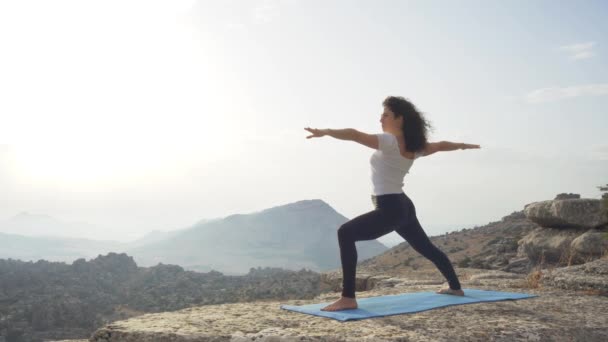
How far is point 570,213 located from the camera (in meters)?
19.5

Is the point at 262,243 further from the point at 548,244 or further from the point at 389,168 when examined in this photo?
the point at 389,168

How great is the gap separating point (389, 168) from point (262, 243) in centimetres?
16351

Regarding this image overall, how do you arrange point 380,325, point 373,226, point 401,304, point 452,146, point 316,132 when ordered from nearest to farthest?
point 380,325, point 316,132, point 373,226, point 401,304, point 452,146

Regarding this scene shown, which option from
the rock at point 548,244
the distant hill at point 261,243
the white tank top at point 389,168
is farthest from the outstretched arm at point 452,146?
the distant hill at point 261,243

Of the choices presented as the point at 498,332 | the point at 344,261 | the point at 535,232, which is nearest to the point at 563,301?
the point at 498,332

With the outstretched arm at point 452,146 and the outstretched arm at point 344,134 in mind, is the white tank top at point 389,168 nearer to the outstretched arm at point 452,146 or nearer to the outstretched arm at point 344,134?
the outstretched arm at point 344,134

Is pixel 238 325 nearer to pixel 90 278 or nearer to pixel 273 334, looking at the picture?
pixel 273 334

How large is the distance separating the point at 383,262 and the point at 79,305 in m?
21.7

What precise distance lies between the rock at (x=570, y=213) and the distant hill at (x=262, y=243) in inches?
4511

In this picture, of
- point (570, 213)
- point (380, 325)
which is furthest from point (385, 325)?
point (570, 213)

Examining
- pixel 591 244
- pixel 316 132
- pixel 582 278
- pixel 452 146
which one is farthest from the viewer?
pixel 591 244

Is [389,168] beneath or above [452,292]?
above

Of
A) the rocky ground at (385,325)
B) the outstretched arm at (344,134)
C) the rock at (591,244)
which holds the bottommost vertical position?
the rocky ground at (385,325)

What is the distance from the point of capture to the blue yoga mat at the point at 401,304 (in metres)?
4.85
